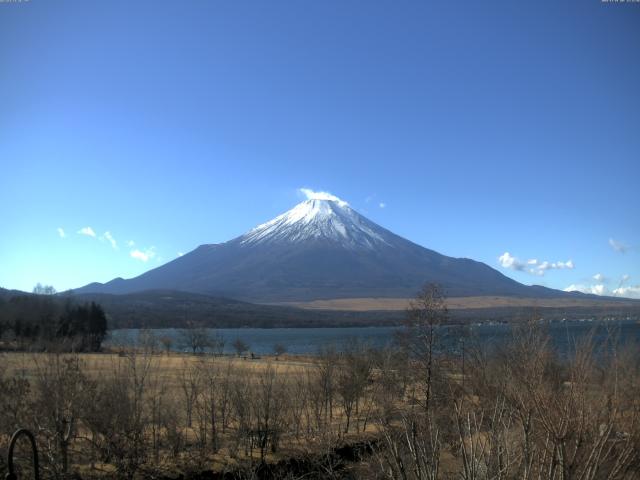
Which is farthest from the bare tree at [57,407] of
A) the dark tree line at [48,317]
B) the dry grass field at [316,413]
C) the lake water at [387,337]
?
the dark tree line at [48,317]

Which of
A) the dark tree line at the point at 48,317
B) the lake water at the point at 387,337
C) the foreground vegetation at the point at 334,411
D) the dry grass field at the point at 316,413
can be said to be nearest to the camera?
the foreground vegetation at the point at 334,411

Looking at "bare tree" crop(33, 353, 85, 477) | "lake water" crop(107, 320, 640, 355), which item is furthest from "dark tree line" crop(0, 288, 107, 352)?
"bare tree" crop(33, 353, 85, 477)

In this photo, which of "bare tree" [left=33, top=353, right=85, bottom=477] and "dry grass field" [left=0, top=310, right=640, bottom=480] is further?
"bare tree" [left=33, top=353, right=85, bottom=477]

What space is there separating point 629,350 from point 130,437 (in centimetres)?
1324

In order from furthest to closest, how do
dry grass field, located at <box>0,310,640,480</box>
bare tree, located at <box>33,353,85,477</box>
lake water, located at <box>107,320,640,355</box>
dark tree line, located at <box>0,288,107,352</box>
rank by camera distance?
dark tree line, located at <box>0,288,107,352</box>
bare tree, located at <box>33,353,85,477</box>
lake water, located at <box>107,320,640,355</box>
dry grass field, located at <box>0,310,640,480</box>

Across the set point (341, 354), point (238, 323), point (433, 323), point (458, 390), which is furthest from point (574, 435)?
point (238, 323)

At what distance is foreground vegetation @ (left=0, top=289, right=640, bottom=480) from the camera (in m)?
7.68

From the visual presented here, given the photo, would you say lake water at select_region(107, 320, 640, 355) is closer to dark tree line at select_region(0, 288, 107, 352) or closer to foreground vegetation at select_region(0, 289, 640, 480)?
foreground vegetation at select_region(0, 289, 640, 480)

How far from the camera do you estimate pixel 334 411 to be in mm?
27734

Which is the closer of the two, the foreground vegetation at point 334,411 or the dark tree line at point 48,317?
the foreground vegetation at point 334,411

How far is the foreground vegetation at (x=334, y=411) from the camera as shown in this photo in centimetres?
768

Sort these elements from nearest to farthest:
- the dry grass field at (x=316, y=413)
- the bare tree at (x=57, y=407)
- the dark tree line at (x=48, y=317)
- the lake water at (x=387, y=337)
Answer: the dry grass field at (x=316, y=413) → the lake water at (x=387, y=337) → the bare tree at (x=57, y=407) → the dark tree line at (x=48, y=317)

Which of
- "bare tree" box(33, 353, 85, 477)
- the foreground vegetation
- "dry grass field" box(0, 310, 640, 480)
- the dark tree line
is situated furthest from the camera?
the dark tree line

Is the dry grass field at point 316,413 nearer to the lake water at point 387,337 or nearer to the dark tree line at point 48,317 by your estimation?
the lake water at point 387,337
